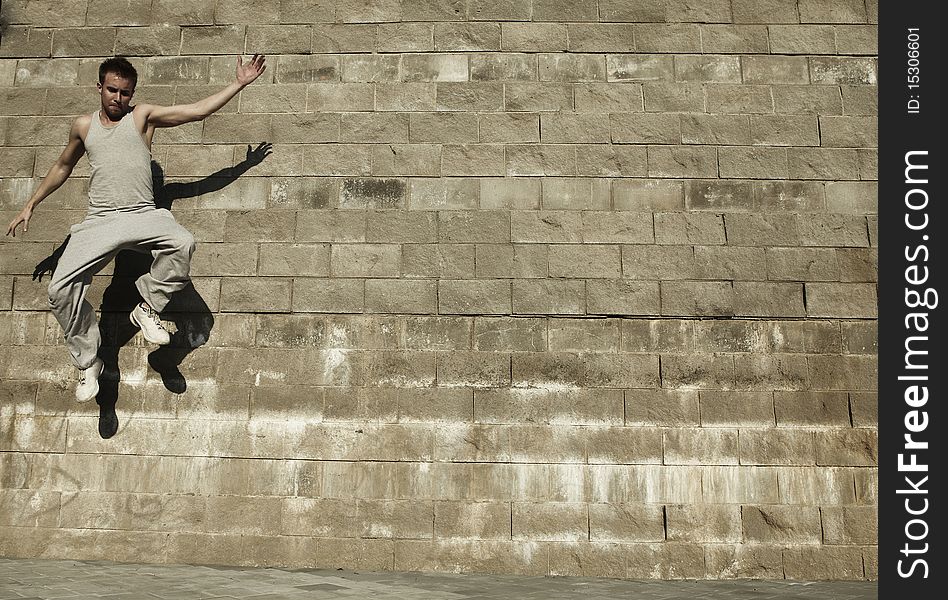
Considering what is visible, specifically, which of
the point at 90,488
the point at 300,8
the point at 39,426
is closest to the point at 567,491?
the point at 90,488

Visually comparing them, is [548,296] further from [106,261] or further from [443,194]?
[106,261]

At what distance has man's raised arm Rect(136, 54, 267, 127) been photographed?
249 inches

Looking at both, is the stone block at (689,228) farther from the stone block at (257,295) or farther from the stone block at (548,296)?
the stone block at (257,295)

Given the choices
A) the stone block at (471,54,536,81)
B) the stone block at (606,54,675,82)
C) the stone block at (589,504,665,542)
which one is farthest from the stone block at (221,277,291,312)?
the stone block at (606,54,675,82)

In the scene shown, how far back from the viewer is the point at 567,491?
20.8 ft

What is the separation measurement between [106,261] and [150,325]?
678 mm

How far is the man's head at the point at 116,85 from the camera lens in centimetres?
631

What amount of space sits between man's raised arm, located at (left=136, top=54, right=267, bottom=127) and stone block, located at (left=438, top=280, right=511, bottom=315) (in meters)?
2.37

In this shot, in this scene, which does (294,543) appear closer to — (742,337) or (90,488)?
(90,488)

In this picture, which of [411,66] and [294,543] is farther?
[411,66]

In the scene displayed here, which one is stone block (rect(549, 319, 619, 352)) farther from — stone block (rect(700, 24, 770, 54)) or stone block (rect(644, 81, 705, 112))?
stone block (rect(700, 24, 770, 54))

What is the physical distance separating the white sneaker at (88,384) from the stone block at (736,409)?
200 inches

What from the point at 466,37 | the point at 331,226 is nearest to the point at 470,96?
the point at 466,37

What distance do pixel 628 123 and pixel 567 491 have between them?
3383 millimetres
